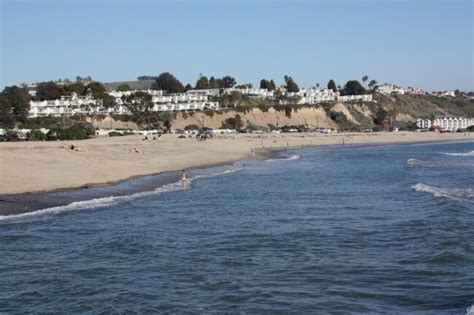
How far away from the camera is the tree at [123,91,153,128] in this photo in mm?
98375

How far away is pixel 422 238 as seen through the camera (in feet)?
56.4

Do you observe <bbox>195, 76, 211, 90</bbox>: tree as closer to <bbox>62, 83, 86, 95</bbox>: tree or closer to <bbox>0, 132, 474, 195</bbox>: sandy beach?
<bbox>62, 83, 86, 95</bbox>: tree

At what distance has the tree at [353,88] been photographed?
17638 cm

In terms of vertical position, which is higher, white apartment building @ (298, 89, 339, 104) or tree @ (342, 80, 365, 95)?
tree @ (342, 80, 365, 95)

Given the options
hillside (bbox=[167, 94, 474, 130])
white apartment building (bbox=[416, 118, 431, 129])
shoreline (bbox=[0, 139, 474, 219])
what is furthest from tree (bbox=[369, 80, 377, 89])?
shoreline (bbox=[0, 139, 474, 219])

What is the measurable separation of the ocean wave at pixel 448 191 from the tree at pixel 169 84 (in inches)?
5208

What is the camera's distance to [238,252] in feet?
50.8

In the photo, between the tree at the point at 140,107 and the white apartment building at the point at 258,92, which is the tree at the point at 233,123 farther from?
the white apartment building at the point at 258,92

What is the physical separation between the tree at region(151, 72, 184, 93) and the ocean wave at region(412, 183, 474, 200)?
132 meters

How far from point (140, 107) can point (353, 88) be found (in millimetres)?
92455

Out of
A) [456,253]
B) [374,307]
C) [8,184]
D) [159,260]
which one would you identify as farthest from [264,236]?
[8,184]

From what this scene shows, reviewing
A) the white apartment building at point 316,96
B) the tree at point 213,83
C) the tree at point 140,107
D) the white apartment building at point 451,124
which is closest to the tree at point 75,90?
the tree at point 140,107

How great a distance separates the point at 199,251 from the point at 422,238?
19.6 ft

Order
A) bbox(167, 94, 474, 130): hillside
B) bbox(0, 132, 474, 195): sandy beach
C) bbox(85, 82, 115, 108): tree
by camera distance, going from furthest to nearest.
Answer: bbox(167, 94, 474, 130): hillside → bbox(85, 82, 115, 108): tree → bbox(0, 132, 474, 195): sandy beach
